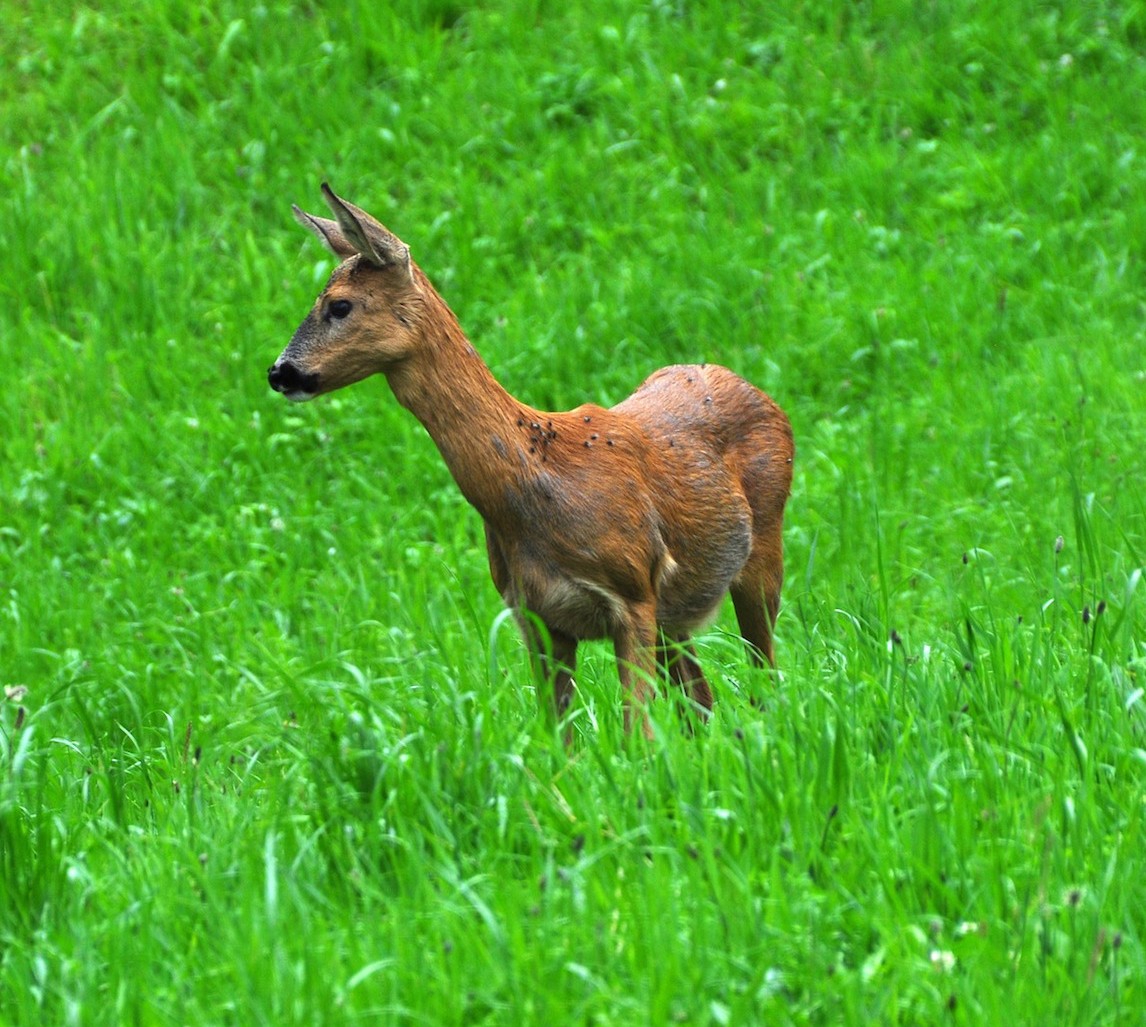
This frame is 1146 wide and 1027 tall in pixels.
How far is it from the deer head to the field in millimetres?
786

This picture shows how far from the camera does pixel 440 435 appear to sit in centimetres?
501

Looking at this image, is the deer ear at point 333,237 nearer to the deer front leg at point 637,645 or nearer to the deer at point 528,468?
the deer at point 528,468

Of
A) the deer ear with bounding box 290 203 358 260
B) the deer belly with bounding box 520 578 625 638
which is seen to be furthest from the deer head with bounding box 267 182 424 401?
the deer belly with bounding box 520 578 625 638

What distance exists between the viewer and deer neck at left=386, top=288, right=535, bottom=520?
197 inches

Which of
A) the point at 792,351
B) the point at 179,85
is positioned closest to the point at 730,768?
the point at 792,351

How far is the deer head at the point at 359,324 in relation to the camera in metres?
4.93

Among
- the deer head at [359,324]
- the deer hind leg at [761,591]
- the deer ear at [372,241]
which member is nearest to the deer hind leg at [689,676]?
the deer hind leg at [761,591]

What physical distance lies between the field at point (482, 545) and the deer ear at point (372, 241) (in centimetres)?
105

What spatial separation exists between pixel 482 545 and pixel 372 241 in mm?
3932

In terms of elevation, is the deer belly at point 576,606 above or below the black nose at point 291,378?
below

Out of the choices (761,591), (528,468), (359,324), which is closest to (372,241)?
(359,324)

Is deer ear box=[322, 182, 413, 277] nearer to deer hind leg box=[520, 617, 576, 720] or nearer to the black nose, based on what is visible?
the black nose

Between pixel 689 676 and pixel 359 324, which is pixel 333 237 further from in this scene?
pixel 689 676

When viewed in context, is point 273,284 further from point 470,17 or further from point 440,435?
point 440,435
